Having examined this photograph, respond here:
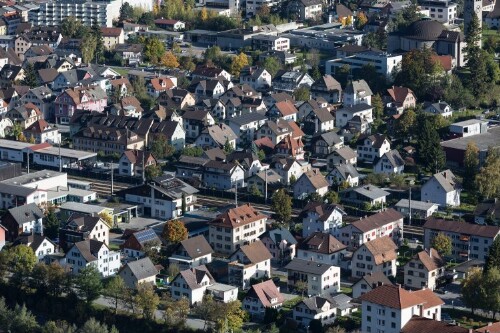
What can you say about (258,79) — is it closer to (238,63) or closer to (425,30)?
(238,63)

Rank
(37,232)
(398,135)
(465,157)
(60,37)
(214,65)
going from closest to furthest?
(37,232), (465,157), (398,135), (214,65), (60,37)

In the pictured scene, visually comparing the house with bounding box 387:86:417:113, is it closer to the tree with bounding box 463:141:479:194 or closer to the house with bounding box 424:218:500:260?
the tree with bounding box 463:141:479:194

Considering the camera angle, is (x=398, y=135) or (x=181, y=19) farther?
(x=181, y=19)

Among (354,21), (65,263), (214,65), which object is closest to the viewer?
(65,263)

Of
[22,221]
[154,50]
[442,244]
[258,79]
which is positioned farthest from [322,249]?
[154,50]

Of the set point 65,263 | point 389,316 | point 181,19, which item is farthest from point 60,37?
point 389,316

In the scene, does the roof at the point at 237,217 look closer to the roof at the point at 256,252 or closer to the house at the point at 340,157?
the roof at the point at 256,252

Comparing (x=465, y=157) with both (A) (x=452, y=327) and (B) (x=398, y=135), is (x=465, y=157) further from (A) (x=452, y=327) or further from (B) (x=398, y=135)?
(A) (x=452, y=327)
